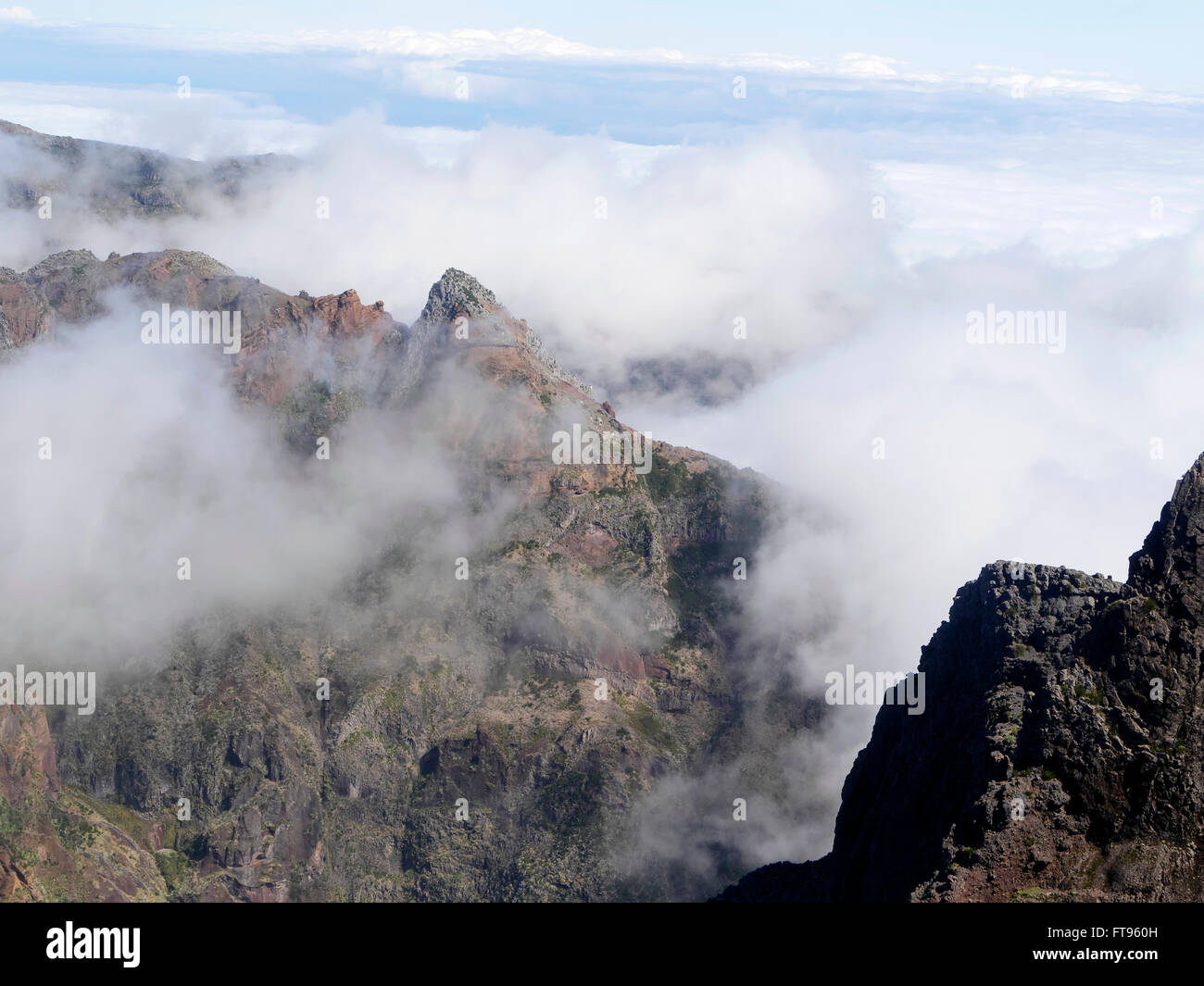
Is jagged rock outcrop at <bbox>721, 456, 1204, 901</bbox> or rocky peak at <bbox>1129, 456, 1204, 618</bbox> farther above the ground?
rocky peak at <bbox>1129, 456, 1204, 618</bbox>

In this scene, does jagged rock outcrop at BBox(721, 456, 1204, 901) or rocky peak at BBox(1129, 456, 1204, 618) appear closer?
jagged rock outcrop at BBox(721, 456, 1204, 901)

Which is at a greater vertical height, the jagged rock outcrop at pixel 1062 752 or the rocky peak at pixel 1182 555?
the rocky peak at pixel 1182 555

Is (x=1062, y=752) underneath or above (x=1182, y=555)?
underneath

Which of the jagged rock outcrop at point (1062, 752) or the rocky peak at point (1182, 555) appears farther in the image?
the rocky peak at point (1182, 555)

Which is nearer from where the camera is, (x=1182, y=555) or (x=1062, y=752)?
(x=1062, y=752)
